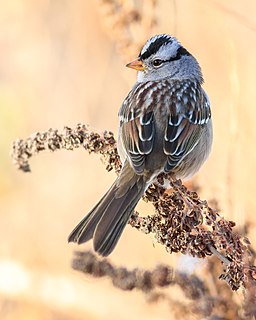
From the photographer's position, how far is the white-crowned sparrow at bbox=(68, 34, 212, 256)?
284 centimetres

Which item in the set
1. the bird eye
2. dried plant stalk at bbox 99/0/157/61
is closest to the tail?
dried plant stalk at bbox 99/0/157/61

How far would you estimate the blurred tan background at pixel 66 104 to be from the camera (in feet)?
14.5

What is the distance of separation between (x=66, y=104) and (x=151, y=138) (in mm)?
2045

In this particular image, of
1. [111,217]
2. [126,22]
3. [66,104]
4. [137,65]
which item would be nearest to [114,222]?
[111,217]

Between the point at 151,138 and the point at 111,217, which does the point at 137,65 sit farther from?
the point at 111,217

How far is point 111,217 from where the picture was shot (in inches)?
112

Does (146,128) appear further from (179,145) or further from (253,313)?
(253,313)

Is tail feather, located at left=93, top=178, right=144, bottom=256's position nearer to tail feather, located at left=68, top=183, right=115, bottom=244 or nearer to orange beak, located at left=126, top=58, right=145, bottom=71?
tail feather, located at left=68, top=183, right=115, bottom=244

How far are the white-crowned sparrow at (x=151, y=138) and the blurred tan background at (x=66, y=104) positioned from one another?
53 centimetres

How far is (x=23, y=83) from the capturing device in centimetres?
528

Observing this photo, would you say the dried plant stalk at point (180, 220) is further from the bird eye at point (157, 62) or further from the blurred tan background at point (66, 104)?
the blurred tan background at point (66, 104)

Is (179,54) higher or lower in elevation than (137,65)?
higher

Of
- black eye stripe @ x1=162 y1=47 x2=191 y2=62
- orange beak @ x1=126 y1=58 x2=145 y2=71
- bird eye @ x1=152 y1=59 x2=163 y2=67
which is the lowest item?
orange beak @ x1=126 y1=58 x2=145 y2=71

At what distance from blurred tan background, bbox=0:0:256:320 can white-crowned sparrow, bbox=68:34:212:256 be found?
53 cm
